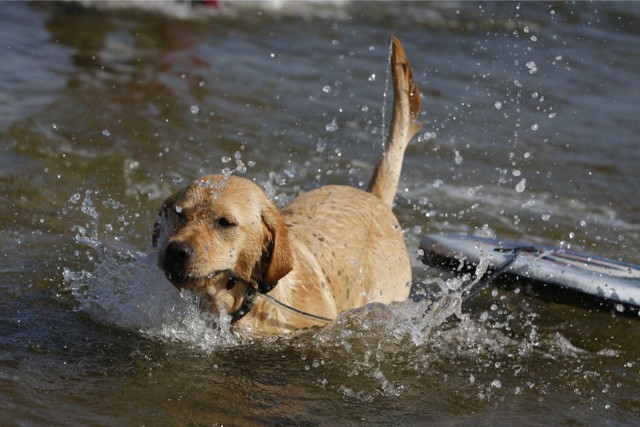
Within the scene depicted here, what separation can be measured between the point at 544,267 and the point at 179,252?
10.0ft

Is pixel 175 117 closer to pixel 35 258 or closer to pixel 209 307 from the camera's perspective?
pixel 35 258

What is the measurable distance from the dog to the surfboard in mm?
386

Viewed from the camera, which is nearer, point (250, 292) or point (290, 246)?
point (250, 292)

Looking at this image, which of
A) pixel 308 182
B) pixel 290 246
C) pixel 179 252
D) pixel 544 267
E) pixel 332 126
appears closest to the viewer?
pixel 179 252

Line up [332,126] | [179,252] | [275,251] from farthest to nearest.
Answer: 1. [332,126]
2. [275,251]
3. [179,252]

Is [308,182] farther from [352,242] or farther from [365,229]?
[352,242]

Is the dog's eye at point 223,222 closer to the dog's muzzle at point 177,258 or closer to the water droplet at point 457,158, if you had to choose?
the dog's muzzle at point 177,258

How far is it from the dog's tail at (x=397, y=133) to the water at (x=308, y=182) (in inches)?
31.8

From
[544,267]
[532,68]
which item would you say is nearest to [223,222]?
[544,267]

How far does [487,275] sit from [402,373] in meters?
1.48

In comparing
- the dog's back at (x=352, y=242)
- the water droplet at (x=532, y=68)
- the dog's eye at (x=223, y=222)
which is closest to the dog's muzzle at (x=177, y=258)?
the dog's eye at (x=223, y=222)

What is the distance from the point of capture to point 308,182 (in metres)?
8.95

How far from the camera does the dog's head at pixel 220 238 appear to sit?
4668 mm

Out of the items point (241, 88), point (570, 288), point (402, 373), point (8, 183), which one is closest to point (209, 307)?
point (402, 373)
